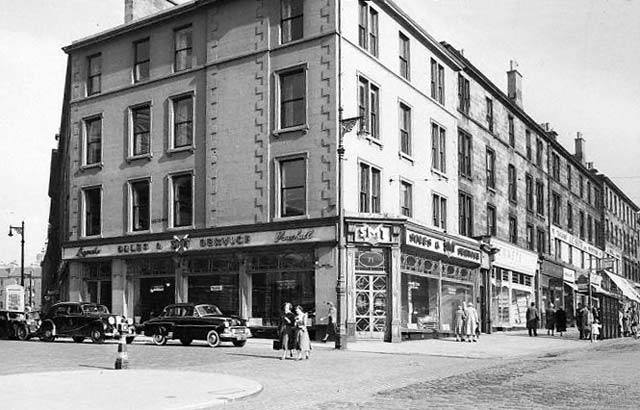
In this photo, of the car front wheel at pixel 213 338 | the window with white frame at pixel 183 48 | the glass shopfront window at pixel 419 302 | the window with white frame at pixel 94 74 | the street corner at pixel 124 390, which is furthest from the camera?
the window with white frame at pixel 94 74

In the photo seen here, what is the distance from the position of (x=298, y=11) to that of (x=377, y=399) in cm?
2144

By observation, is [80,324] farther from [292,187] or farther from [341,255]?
[341,255]

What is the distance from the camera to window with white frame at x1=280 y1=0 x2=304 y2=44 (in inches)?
1196

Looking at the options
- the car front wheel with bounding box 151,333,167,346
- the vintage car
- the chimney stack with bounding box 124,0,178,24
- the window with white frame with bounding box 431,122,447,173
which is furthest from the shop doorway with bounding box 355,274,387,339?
the chimney stack with bounding box 124,0,178,24

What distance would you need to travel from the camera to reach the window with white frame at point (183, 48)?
3366cm

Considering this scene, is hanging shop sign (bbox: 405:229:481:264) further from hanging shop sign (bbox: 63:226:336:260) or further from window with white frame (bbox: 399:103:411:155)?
window with white frame (bbox: 399:103:411:155)

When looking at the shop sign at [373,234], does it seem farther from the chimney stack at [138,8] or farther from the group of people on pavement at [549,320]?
the chimney stack at [138,8]

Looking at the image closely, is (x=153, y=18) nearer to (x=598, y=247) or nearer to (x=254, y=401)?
(x=254, y=401)

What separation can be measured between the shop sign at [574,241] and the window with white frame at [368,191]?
2655cm

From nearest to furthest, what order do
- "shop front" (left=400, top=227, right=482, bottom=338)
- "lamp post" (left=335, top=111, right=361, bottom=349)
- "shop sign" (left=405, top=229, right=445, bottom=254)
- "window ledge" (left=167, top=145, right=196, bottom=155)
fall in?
"lamp post" (left=335, top=111, right=361, bottom=349), "shop sign" (left=405, top=229, right=445, bottom=254), "shop front" (left=400, top=227, right=482, bottom=338), "window ledge" (left=167, top=145, right=196, bottom=155)

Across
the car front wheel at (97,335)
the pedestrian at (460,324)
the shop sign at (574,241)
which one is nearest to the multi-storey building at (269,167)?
the pedestrian at (460,324)

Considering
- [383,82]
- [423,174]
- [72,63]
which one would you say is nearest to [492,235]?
[423,174]

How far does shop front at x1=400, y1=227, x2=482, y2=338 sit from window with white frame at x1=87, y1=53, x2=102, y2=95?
17.3 metres

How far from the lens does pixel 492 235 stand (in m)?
41.9
